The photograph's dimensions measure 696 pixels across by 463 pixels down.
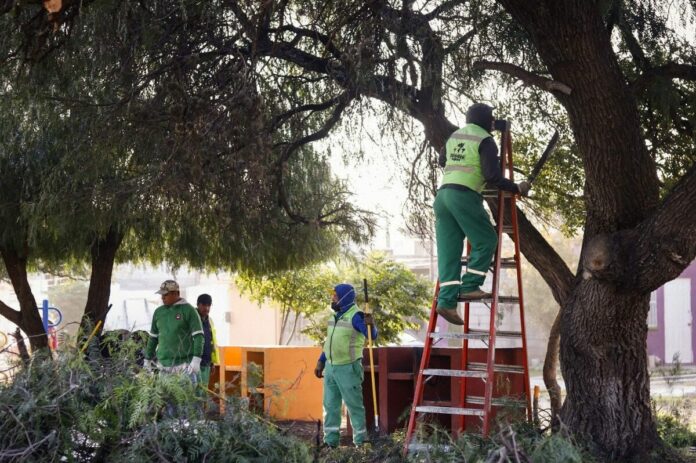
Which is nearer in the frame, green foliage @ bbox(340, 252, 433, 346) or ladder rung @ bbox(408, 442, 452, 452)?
ladder rung @ bbox(408, 442, 452, 452)

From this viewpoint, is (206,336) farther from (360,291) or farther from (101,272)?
(360,291)

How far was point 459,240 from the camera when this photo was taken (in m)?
8.40

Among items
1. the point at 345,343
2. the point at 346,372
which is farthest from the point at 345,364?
the point at 345,343

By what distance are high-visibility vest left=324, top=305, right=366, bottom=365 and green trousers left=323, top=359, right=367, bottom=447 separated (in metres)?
0.08

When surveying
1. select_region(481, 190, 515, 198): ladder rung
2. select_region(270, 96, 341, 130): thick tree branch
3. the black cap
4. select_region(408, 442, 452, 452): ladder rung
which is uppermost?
select_region(270, 96, 341, 130): thick tree branch

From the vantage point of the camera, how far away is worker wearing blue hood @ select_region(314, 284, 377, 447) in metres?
10.9

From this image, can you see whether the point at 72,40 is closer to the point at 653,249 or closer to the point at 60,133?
the point at 60,133

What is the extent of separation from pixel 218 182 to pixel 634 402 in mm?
4102

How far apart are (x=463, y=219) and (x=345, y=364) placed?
324cm

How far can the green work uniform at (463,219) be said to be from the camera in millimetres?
8188

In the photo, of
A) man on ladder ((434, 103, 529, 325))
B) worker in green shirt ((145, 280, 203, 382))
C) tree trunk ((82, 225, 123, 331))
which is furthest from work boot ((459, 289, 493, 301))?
tree trunk ((82, 225, 123, 331))

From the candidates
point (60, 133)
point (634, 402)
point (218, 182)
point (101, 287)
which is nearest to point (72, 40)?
point (218, 182)

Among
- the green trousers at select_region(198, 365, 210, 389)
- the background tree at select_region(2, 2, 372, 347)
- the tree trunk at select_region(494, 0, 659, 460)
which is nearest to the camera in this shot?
the tree trunk at select_region(494, 0, 659, 460)

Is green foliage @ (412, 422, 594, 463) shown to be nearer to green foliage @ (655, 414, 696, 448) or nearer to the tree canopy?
the tree canopy
